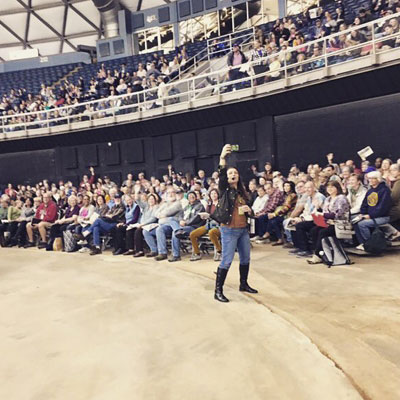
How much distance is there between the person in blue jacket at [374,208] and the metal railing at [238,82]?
3903 mm

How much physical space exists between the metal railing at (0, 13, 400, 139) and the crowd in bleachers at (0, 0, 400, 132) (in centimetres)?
2

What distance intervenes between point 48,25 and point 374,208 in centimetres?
2801

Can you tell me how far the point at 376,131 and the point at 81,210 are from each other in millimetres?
8136

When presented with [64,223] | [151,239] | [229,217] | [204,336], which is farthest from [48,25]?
[204,336]

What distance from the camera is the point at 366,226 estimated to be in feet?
19.8

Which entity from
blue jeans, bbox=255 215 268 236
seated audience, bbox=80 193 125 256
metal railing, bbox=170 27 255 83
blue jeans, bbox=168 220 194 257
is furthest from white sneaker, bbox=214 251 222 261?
metal railing, bbox=170 27 255 83

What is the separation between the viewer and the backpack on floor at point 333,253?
5.79 meters

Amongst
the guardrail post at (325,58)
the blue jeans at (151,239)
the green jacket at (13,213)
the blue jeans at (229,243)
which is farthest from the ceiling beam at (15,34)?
the blue jeans at (229,243)

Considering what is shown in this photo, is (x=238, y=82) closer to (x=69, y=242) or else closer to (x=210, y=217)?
(x=69, y=242)

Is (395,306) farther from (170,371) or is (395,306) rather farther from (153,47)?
(153,47)

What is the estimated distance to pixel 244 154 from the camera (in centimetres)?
1319

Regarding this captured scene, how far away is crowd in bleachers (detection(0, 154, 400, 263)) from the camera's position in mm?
6121

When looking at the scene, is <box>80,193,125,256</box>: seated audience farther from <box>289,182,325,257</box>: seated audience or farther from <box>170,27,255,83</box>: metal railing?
<box>170,27,255,83</box>: metal railing

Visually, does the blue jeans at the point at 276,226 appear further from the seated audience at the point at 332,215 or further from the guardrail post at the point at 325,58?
the guardrail post at the point at 325,58
